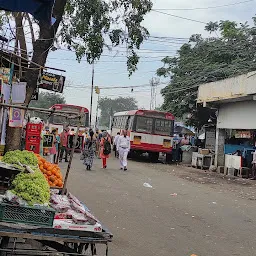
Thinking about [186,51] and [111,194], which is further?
[186,51]

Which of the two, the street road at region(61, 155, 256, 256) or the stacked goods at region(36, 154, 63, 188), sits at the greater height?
the stacked goods at region(36, 154, 63, 188)

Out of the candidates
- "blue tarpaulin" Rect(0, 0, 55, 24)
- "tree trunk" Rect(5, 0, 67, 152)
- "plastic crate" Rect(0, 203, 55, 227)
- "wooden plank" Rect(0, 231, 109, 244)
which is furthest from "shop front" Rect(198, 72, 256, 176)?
"plastic crate" Rect(0, 203, 55, 227)

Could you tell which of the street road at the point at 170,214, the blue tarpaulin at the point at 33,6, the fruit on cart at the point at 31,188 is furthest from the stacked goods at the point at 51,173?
the blue tarpaulin at the point at 33,6

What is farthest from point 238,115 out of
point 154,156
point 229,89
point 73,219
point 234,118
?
point 73,219

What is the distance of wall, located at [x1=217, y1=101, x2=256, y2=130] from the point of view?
1955cm

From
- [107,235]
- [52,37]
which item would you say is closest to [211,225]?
[107,235]

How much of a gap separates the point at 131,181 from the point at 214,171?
27.7 ft

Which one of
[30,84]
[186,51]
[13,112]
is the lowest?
[13,112]

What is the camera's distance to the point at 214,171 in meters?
21.8

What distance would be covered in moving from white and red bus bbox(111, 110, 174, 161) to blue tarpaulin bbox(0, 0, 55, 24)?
19.2 meters

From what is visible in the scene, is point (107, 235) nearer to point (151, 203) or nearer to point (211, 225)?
point (211, 225)

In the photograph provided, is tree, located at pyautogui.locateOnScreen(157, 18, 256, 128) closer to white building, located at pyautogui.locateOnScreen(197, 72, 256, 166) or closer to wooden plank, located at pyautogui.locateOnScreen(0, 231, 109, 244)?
white building, located at pyautogui.locateOnScreen(197, 72, 256, 166)

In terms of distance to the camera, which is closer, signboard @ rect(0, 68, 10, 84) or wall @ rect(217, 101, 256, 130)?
signboard @ rect(0, 68, 10, 84)

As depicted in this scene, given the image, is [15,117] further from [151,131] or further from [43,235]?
[151,131]
